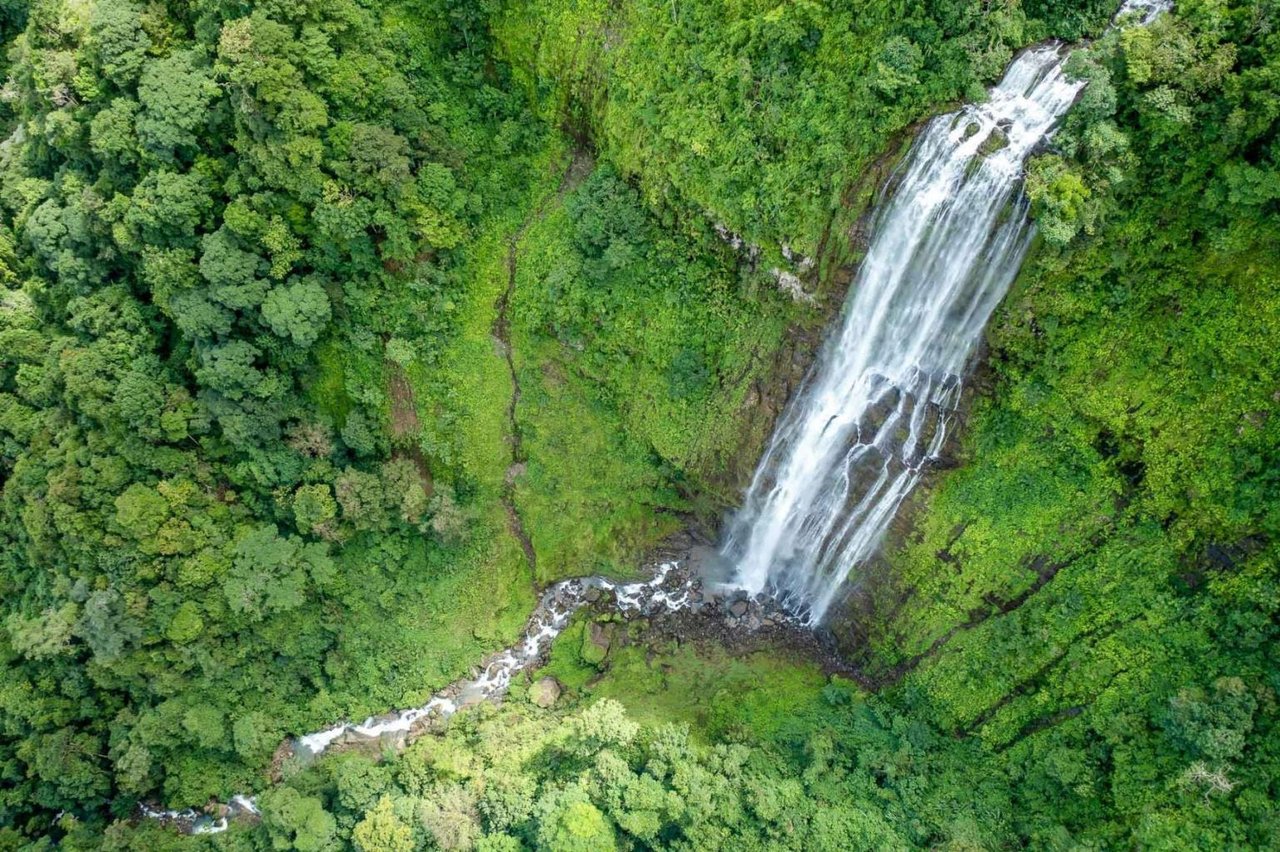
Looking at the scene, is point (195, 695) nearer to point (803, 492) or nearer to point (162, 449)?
point (162, 449)

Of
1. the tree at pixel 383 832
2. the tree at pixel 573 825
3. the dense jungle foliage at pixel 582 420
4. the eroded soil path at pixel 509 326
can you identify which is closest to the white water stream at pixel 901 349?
the dense jungle foliage at pixel 582 420

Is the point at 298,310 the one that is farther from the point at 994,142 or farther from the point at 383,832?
the point at 994,142

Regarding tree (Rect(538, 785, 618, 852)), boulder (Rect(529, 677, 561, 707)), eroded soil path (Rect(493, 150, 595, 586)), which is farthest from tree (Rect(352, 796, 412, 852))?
eroded soil path (Rect(493, 150, 595, 586))

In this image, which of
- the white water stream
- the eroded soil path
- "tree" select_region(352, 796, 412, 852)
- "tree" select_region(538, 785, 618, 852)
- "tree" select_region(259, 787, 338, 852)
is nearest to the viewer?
the white water stream

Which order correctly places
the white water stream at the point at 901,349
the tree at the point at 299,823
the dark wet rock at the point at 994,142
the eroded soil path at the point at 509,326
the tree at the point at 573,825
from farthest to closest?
the eroded soil path at the point at 509,326
the tree at the point at 299,823
the tree at the point at 573,825
the white water stream at the point at 901,349
the dark wet rock at the point at 994,142

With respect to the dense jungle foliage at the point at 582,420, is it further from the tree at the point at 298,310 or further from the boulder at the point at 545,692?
the boulder at the point at 545,692

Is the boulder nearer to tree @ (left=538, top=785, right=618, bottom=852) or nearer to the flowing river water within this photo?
the flowing river water
